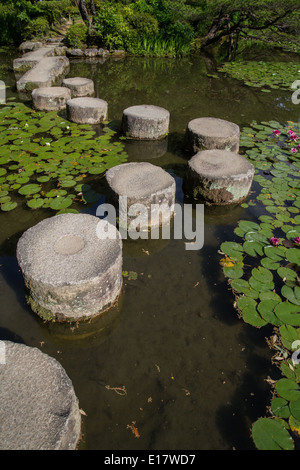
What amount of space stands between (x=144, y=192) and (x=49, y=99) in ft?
12.6

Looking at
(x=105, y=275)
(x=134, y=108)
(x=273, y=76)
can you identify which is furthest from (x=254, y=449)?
(x=273, y=76)

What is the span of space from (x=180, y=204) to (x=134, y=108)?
7.81ft

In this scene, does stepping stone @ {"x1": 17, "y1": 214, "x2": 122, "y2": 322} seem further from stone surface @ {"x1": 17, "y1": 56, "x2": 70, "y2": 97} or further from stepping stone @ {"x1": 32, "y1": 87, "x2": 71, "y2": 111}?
stone surface @ {"x1": 17, "y1": 56, "x2": 70, "y2": 97}

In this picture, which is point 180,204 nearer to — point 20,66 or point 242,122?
point 242,122

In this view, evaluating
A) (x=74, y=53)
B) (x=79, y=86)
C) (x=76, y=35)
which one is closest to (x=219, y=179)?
(x=79, y=86)

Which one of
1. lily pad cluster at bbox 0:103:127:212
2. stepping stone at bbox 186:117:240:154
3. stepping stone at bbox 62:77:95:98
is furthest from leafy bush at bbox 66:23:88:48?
stepping stone at bbox 186:117:240:154

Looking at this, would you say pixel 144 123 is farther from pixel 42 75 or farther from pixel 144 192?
pixel 42 75

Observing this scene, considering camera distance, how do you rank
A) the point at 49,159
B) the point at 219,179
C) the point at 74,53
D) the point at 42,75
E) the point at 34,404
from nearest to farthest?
the point at 34,404
the point at 219,179
the point at 49,159
the point at 42,75
the point at 74,53

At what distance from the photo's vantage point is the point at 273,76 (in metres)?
8.76

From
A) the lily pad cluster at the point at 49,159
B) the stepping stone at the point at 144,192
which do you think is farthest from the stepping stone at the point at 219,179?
the lily pad cluster at the point at 49,159

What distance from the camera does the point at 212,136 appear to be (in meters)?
4.22

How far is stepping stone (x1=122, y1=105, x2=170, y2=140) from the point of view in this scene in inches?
187

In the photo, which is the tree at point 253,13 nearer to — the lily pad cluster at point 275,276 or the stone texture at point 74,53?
the stone texture at point 74,53

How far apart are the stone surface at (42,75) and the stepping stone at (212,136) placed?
158 inches
